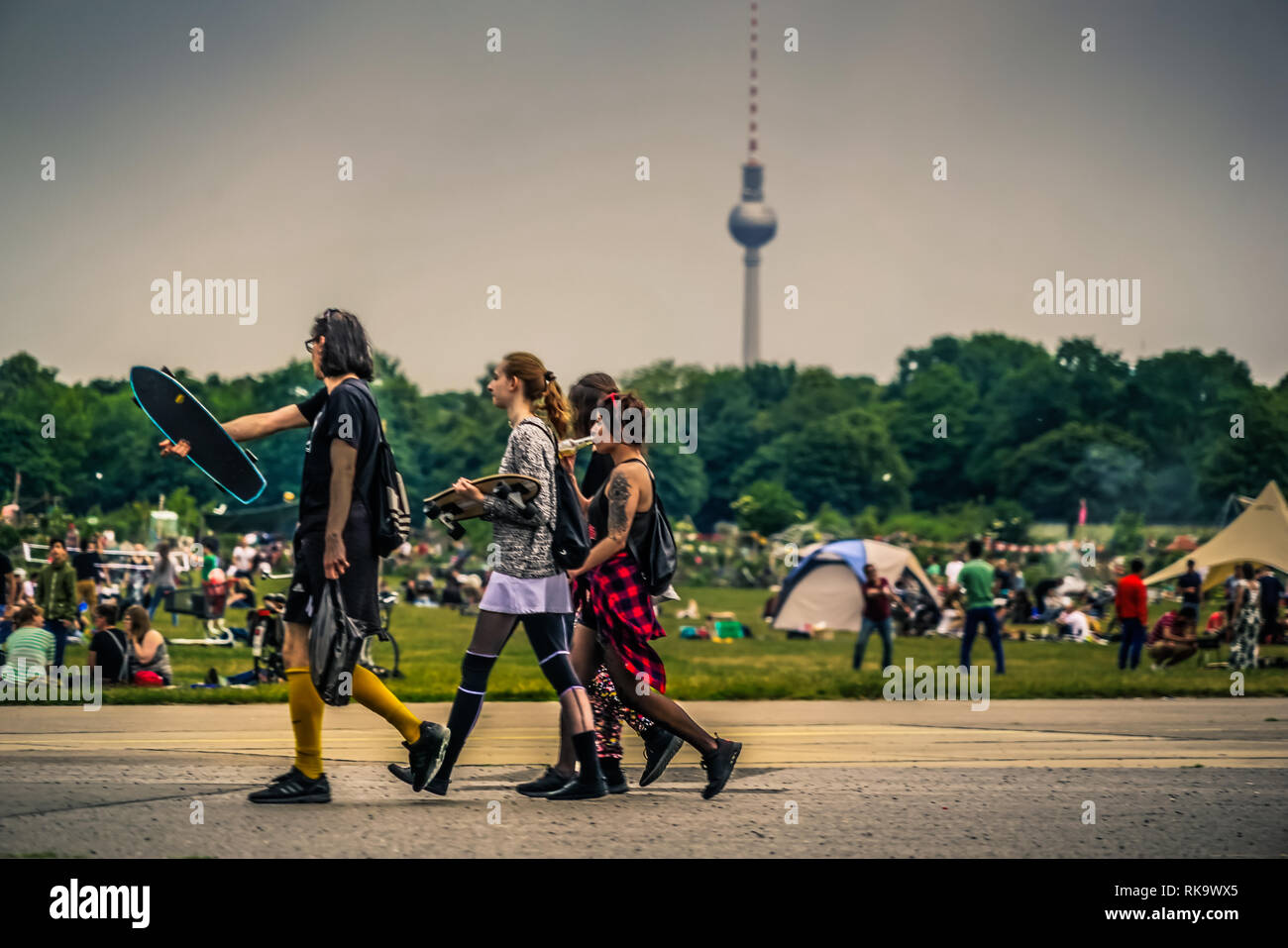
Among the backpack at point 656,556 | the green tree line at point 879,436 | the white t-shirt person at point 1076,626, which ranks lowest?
the white t-shirt person at point 1076,626

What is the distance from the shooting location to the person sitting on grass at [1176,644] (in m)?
19.7

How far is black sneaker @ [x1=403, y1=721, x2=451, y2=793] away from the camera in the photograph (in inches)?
277

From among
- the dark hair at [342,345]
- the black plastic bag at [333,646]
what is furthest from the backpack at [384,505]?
the black plastic bag at [333,646]

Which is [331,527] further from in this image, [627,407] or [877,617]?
[877,617]

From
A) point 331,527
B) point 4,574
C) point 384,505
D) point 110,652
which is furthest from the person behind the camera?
point 4,574

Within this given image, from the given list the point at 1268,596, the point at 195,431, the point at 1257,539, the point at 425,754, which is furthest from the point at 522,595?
the point at 1257,539

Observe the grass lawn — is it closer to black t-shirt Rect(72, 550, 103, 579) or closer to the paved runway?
black t-shirt Rect(72, 550, 103, 579)

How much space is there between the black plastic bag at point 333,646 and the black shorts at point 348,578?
5 centimetres

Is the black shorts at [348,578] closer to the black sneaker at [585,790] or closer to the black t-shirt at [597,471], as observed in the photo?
the black sneaker at [585,790]

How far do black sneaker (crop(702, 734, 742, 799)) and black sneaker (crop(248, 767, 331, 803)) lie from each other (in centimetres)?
172

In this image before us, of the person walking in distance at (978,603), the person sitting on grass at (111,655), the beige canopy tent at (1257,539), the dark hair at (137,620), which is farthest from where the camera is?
the beige canopy tent at (1257,539)

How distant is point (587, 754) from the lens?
7148 millimetres

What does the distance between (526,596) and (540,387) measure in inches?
38.3
